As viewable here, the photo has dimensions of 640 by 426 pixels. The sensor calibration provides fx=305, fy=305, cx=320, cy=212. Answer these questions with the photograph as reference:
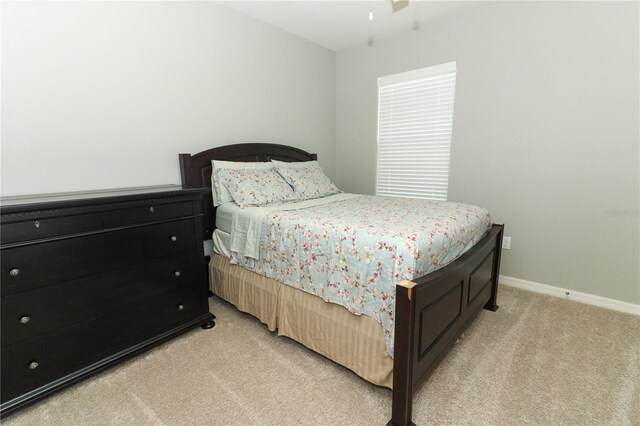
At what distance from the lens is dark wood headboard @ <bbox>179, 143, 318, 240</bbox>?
2.40 metres

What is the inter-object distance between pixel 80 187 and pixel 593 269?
147 inches

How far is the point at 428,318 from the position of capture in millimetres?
1369

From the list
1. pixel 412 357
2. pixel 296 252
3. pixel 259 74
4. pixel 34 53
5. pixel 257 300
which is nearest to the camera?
pixel 412 357

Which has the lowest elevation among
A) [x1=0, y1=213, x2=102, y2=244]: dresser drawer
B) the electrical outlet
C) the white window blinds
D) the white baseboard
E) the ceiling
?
the white baseboard

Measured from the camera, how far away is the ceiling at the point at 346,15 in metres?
2.56

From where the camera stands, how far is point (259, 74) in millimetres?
2889

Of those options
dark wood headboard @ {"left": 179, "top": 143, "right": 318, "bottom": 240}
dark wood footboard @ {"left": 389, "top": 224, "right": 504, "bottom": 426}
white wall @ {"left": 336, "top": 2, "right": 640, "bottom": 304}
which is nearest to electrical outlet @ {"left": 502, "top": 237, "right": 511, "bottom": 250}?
white wall @ {"left": 336, "top": 2, "right": 640, "bottom": 304}

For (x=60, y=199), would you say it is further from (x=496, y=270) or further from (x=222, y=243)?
(x=496, y=270)

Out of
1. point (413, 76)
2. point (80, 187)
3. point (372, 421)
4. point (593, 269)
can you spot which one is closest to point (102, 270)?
point (80, 187)

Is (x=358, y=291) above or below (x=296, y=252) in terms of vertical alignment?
below

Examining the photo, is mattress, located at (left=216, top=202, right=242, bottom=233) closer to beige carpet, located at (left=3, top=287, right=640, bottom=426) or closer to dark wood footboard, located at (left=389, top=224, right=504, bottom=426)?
beige carpet, located at (left=3, top=287, right=640, bottom=426)

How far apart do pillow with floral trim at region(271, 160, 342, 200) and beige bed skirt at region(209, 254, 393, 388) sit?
0.86 meters

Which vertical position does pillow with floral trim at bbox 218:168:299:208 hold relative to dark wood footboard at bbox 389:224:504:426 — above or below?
above

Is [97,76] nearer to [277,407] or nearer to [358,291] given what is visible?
[358,291]
